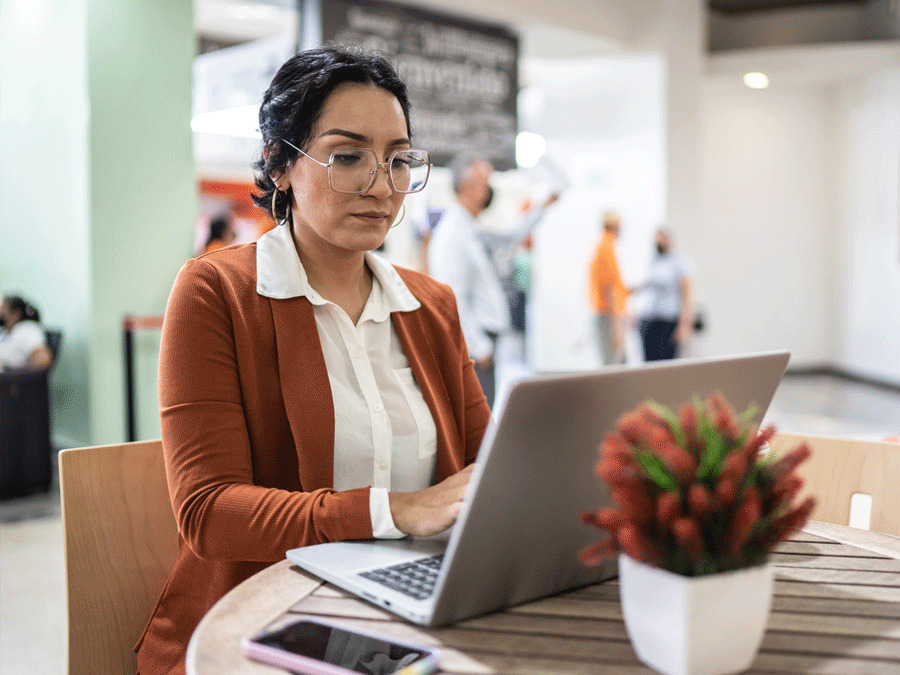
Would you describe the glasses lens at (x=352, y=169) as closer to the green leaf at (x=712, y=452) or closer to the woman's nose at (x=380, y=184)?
the woman's nose at (x=380, y=184)

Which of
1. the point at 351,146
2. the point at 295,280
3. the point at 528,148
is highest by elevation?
the point at 528,148

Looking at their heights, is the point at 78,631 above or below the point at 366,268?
below

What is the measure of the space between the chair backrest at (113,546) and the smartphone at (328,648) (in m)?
0.55

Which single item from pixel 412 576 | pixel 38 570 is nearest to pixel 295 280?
pixel 412 576

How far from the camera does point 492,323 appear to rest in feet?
16.1

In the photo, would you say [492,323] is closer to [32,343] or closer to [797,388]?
[32,343]

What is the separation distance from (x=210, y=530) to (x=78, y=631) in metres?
0.33

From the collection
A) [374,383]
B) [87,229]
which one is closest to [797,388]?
[87,229]

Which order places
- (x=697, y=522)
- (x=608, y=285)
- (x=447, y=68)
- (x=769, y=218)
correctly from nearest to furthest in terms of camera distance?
(x=697, y=522) < (x=447, y=68) < (x=608, y=285) < (x=769, y=218)

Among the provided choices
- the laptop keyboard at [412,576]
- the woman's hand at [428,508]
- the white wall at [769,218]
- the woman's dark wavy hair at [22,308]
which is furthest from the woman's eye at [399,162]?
the white wall at [769,218]

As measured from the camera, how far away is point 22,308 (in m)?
4.54

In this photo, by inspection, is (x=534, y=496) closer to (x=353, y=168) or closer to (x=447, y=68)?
(x=353, y=168)

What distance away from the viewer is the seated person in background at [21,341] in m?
4.49

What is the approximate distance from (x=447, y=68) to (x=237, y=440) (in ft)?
16.9
